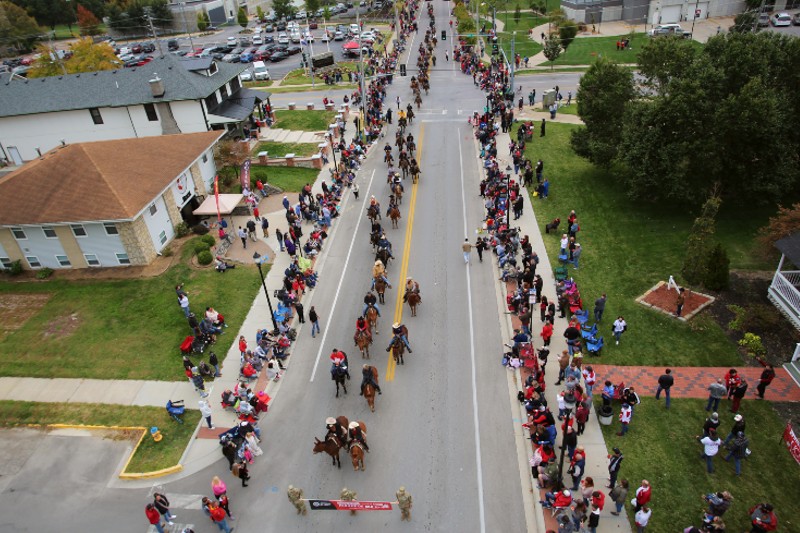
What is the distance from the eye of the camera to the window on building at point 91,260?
28469mm

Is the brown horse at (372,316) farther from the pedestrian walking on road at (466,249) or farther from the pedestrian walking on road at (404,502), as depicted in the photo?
the pedestrian walking on road at (404,502)

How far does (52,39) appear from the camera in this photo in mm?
97125

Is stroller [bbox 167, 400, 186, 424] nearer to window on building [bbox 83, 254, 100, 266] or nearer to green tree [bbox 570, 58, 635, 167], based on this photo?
window on building [bbox 83, 254, 100, 266]

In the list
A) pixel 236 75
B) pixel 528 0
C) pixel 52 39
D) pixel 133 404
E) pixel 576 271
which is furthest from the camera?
pixel 528 0

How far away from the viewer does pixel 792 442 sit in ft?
52.2

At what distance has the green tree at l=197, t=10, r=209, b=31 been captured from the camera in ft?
334

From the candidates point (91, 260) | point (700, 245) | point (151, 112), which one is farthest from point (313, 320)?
point (151, 112)

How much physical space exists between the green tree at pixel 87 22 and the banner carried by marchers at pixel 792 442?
120m

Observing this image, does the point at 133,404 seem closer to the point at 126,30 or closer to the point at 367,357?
the point at 367,357

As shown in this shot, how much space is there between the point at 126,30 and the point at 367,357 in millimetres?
106436

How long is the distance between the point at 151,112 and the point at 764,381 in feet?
130

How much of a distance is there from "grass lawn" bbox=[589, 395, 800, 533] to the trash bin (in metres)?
0.16

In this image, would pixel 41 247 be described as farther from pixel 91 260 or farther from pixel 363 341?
pixel 363 341

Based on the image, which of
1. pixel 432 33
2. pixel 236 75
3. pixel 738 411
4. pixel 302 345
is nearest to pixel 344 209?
pixel 302 345
